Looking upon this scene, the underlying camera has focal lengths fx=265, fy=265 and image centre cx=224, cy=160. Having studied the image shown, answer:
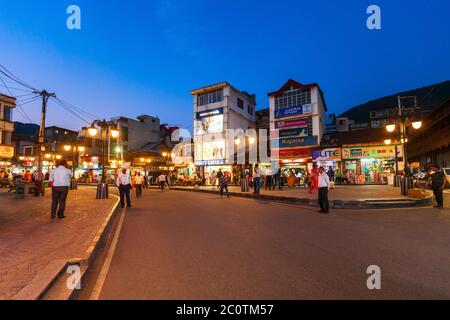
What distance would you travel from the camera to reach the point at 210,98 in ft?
126

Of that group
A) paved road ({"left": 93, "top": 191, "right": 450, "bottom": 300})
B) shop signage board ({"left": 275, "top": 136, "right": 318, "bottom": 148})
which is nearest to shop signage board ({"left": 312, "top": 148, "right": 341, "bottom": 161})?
shop signage board ({"left": 275, "top": 136, "right": 318, "bottom": 148})

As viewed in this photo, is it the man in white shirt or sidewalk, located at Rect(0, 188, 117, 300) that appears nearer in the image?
sidewalk, located at Rect(0, 188, 117, 300)

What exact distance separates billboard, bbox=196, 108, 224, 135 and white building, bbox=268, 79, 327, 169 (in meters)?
7.33

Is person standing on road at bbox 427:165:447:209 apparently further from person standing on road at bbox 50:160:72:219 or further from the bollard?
the bollard

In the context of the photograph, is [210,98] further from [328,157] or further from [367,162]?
[367,162]

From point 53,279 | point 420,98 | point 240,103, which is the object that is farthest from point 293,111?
point 420,98

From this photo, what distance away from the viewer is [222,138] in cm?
3650

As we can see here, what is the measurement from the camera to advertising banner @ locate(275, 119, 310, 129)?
106 feet

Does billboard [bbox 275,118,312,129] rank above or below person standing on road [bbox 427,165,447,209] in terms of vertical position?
above

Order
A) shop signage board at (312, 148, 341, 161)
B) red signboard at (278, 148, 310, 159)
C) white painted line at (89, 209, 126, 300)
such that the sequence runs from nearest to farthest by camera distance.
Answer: white painted line at (89, 209, 126, 300) → shop signage board at (312, 148, 341, 161) → red signboard at (278, 148, 310, 159)

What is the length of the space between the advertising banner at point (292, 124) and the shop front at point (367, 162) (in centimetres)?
539

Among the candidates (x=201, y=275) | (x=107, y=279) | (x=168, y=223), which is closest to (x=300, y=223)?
(x=168, y=223)

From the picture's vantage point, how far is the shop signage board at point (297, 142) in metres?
31.6

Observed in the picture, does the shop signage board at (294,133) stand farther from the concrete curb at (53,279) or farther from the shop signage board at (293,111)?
the concrete curb at (53,279)
